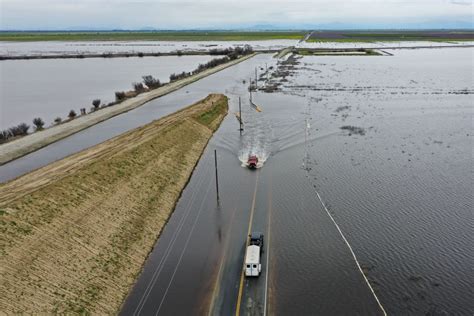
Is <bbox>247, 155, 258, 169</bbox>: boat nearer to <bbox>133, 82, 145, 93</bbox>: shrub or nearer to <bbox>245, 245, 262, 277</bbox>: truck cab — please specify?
<bbox>245, 245, 262, 277</bbox>: truck cab

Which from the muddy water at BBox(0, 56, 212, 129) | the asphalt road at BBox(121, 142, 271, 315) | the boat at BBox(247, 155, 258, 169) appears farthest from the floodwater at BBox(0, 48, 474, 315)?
the muddy water at BBox(0, 56, 212, 129)

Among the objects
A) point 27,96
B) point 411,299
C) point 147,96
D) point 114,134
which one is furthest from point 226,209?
point 27,96

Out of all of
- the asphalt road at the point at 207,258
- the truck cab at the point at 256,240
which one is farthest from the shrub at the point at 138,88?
the truck cab at the point at 256,240

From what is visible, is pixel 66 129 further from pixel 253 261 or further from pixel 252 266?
pixel 252 266

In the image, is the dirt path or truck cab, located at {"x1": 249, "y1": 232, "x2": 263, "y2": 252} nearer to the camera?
truck cab, located at {"x1": 249, "y1": 232, "x2": 263, "y2": 252}

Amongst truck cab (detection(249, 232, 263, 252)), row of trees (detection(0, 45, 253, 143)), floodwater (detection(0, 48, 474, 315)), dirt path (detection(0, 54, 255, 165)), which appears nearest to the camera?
floodwater (detection(0, 48, 474, 315))

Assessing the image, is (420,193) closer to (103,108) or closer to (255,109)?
(255,109)

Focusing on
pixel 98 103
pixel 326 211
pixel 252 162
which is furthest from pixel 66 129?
pixel 326 211

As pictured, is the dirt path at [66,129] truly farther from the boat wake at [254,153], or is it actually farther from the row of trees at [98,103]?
the boat wake at [254,153]
